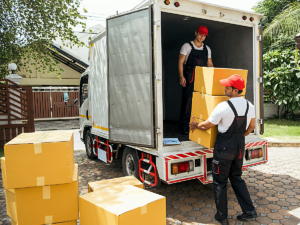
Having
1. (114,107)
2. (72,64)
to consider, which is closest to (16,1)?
(114,107)

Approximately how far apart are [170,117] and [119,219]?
5.84 meters

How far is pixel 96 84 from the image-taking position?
550 cm

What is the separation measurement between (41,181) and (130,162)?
2.04 m

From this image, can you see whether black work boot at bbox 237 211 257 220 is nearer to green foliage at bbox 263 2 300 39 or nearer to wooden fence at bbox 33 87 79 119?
green foliage at bbox 263 2 300 39

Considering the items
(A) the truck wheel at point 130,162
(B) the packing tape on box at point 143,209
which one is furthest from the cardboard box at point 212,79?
(B) the packing tape on box at point 143,209

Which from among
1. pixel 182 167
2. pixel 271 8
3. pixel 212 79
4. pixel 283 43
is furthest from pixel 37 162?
pixel 271 8

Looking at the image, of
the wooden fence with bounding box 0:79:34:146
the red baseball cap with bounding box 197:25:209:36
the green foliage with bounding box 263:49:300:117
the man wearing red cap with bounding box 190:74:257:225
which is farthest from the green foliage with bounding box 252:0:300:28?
the man wearing red cap with bounding box 190:74:257:225

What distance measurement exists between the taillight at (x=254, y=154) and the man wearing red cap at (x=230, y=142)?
3.22 feet

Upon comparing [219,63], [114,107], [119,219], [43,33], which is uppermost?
[43,33]

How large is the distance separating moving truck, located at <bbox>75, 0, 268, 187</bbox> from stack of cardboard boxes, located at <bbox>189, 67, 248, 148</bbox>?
0.98 ft

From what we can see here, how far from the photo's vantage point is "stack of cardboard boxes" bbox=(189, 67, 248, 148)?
3.48 meters

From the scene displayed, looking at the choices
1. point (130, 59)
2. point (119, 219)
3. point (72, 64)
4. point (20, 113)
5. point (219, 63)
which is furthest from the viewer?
point (72, 64)

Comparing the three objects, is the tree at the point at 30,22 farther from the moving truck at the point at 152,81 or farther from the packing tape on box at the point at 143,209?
the packing tape on box at the point at 143,209

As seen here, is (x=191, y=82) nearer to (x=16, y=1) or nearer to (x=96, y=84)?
(x=96, y=84)
